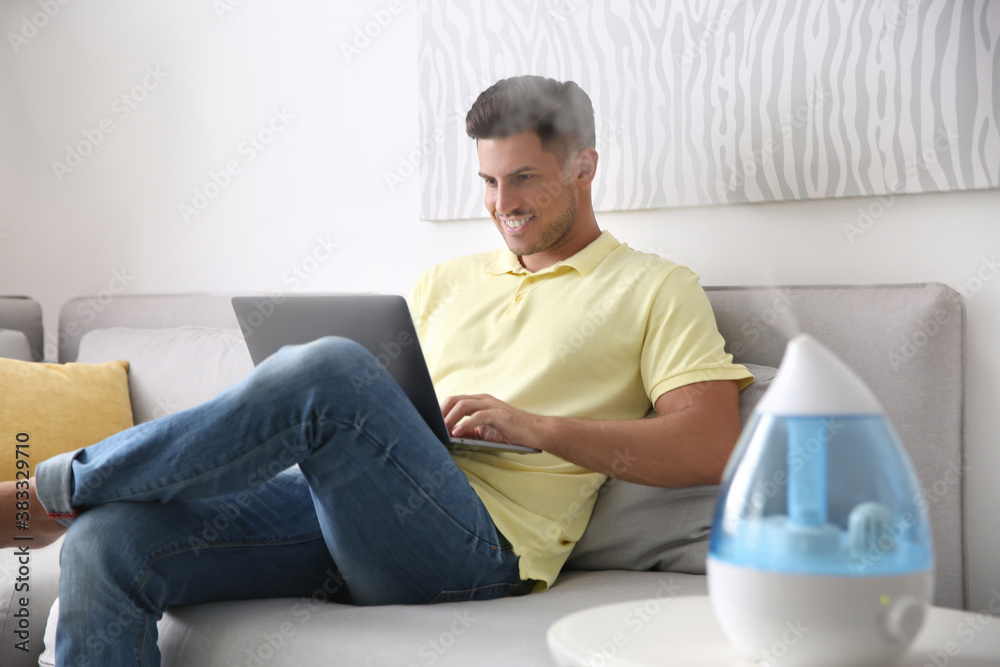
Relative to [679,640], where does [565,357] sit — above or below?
above

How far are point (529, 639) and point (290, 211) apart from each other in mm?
1680

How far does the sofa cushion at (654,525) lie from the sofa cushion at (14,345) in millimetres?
1530

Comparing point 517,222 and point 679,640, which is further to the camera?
point 517,222

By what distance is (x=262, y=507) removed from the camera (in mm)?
1375

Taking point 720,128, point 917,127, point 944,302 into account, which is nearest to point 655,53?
point 720,128

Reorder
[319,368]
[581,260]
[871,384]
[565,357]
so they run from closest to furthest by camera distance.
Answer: [319,368] < [871,384] < [565,357] < [581,260]

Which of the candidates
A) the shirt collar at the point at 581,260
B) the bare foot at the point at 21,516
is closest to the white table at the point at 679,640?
the bare foot at the point at 21,516

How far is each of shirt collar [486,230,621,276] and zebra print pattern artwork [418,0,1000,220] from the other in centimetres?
21

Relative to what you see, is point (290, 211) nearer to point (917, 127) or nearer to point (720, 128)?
point (720, 128)

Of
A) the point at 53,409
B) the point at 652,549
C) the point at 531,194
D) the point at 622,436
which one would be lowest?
the point at 652,549

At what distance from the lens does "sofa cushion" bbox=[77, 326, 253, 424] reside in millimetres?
2156

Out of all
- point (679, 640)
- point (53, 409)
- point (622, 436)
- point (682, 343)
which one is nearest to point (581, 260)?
point (682, 343)

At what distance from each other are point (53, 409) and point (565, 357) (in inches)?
47.4

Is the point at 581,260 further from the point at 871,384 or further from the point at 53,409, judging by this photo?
the point at 53,409
